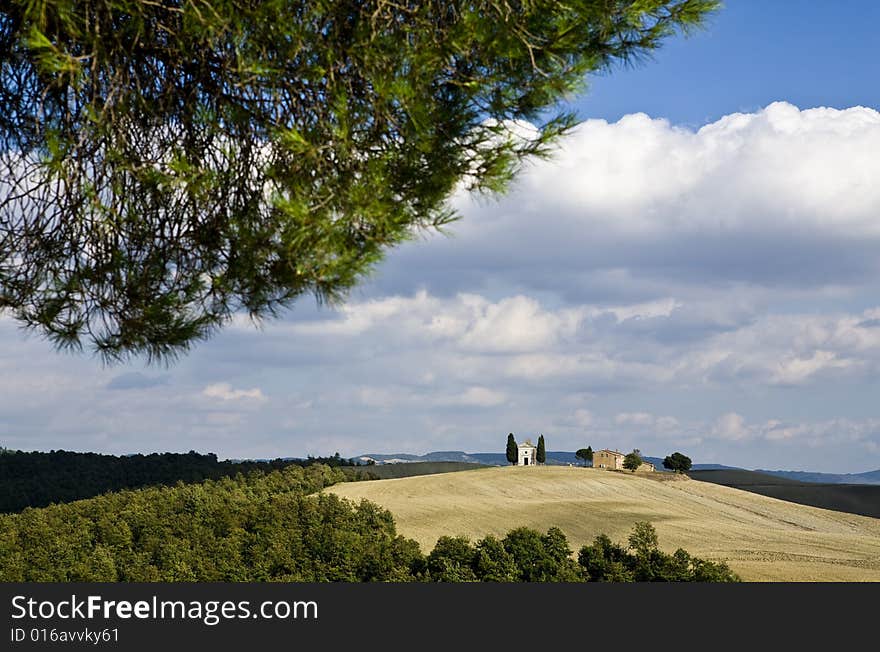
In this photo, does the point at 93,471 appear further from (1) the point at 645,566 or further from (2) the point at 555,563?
(1) the point at 645,566

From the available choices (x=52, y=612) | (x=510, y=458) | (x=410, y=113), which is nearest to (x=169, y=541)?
(x=52, y=612)

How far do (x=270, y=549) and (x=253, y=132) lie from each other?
7.70 metres

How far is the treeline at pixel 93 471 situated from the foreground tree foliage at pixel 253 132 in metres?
15.7

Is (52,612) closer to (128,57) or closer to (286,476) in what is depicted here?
(128,57)

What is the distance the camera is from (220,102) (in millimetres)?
5965

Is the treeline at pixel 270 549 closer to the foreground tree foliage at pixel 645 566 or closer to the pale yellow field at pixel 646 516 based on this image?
the foreground tree foliage at pixel 645 566

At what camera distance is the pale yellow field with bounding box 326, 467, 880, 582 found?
14469 mm

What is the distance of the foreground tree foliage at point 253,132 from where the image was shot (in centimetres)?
524

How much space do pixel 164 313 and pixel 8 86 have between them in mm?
2381

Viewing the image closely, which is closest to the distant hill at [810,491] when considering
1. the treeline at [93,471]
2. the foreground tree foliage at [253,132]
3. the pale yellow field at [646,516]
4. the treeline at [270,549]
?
the pale yellow field at [646,516]

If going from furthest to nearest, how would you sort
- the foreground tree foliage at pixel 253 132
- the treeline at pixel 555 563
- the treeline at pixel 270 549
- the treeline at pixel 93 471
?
the treeline at pixel 93 471 → the treeline at pixel 270 549 → the treeline at pixel 555 563 → the foreground tree foliage at pixel 253 132

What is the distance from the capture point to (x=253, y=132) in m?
5.97

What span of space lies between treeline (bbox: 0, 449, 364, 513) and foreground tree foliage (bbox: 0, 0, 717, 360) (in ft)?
51.5

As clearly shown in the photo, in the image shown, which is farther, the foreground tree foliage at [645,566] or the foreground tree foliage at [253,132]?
the foreground tree foliage at [645,566]
